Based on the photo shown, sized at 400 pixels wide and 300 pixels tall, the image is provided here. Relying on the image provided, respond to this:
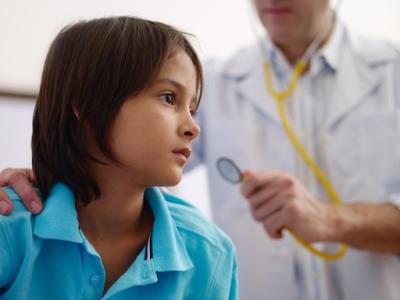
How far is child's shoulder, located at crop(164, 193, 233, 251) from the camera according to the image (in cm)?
68

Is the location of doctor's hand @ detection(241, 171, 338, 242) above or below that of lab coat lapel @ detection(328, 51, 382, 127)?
below

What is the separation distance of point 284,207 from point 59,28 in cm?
68

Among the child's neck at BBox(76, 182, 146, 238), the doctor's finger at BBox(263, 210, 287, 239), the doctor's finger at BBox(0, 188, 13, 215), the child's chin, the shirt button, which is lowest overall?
the doctor's finger at BBox(263, 210, 287, 239)

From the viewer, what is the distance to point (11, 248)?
562mm

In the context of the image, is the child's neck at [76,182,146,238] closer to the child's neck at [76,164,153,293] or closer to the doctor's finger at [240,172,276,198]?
the child's neck at [76,164,153,293]

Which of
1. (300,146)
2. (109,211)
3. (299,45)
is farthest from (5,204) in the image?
(299,45)

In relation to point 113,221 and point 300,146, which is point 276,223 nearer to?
point 300,146

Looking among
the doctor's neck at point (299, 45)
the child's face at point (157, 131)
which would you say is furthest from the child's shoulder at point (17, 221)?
the doctor's neck at point (299, 45)

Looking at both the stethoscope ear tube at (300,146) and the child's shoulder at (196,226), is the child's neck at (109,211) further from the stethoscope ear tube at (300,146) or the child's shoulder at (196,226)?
the stethoscope ear tube at (300,146)

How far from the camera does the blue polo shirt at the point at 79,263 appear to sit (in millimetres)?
565

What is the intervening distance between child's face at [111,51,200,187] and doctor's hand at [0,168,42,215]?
4.5 inches

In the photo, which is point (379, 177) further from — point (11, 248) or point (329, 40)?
point (11, 248)

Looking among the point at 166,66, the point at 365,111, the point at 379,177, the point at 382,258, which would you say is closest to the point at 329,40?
the point at 365,111

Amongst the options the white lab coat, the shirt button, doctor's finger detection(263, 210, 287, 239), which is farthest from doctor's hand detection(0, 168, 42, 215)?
the white lab coat
